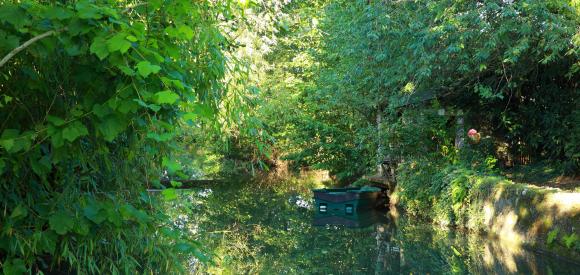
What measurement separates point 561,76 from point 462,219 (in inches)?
170

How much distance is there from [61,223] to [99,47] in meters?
1.30

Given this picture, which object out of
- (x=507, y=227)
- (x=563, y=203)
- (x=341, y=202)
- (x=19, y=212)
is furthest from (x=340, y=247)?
(x=19, y=212)

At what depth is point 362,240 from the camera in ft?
37.7

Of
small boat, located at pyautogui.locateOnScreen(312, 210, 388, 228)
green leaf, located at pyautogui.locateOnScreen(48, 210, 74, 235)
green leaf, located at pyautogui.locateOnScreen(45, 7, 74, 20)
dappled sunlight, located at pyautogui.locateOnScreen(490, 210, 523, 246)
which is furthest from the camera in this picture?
small boat, located at pyautogui.locateOnScreen(312, 210, 388, 228)

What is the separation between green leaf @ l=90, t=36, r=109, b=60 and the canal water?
3.25 metres

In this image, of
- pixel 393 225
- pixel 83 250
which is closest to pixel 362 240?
pixel 393 225

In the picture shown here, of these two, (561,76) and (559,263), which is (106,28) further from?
(561,76)

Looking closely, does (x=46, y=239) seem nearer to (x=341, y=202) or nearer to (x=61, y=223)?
(x=61, y=223)

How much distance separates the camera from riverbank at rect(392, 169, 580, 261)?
343 inches

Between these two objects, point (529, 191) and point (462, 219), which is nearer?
point (529, 191)

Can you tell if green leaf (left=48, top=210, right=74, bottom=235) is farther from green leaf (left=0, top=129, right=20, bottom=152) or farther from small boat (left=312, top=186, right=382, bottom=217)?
small boat (left=312, top=186, right=382, bottom=217)

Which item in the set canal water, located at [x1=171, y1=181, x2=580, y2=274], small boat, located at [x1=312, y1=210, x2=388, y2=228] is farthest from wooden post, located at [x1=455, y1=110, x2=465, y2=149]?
small boat, located at [x1=312, y1=210, x2=388, y2=228]

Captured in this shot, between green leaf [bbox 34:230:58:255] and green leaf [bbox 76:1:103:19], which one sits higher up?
green leaf [bbox 76:1:103:19]

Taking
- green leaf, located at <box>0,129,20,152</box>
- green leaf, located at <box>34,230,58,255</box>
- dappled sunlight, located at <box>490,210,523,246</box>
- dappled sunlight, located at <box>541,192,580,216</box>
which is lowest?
dappled sunlight, located at <box>490,210,523,246</box>
